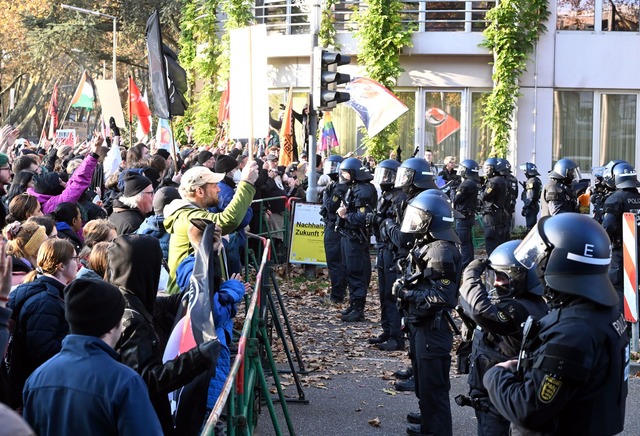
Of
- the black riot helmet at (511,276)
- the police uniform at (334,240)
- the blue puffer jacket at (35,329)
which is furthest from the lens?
the police uniform at (334,240)

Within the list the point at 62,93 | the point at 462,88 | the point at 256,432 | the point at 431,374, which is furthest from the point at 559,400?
the point at 62,93

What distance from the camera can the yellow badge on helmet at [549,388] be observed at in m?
3.73

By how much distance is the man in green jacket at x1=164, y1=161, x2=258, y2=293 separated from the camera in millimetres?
6594

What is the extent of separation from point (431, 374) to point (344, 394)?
216cm

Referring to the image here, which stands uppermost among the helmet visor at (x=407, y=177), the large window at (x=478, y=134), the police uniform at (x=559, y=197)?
the large window at (x=478, y=134)

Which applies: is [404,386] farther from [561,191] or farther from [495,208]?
[495,208]

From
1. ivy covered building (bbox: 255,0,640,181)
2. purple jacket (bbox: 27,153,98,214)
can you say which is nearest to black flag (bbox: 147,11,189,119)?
purple jacket (bbox: 27,153,98,214)

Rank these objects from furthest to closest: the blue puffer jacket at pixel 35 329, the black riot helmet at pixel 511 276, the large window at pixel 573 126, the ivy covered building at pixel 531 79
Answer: the large window at pixel 573 126 → the ivy covered building at pixel 531 79 → the black riot helmet at pixel 511 276 → the blue puffer jacket at pixel 35 329

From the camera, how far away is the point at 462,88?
26.3 metres

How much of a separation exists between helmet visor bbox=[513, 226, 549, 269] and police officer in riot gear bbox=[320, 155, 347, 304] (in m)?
8.92

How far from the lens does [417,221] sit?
24.4 ft

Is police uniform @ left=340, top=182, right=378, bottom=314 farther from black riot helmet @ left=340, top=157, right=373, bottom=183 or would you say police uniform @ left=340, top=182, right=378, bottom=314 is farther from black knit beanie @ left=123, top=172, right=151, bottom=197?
black knit beanie @ left=123, top=172, right=151, bottom=197

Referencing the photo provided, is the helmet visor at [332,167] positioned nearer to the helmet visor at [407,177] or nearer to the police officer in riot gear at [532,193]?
the helmet visor at [407,177]

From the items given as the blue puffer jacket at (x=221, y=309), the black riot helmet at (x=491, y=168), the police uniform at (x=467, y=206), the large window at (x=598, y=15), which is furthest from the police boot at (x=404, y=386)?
the large window at (x=598, y=15)
